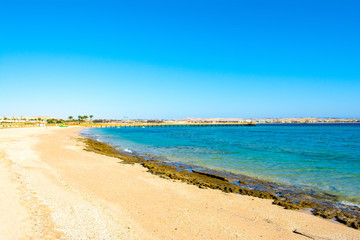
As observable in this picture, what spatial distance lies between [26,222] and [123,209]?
105 inches

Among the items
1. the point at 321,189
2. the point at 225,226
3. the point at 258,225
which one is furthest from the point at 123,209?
the point at 321,189

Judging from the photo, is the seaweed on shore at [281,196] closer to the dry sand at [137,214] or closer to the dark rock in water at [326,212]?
the dark rock in water at [326,212]

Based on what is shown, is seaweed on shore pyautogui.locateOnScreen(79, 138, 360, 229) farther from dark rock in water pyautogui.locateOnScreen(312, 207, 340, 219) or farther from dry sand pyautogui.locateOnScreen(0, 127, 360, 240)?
dry sand pyautogui.locateOnScreen(0, 127, 360, 240)

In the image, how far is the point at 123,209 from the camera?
297 inches

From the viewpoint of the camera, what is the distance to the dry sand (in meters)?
5.87

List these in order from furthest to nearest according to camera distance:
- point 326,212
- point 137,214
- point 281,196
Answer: point 281,196 < point 326,212 < point 137,214

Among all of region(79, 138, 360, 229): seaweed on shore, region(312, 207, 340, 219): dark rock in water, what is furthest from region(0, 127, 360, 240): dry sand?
region(79, 138, 360, 229): seaweed on shore

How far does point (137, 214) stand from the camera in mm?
7176

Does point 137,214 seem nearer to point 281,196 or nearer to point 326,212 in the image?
point 281,196

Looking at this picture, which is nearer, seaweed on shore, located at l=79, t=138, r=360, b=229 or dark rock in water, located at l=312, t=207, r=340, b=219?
dark rock in water, located at l=312, t=207, r=340, b=219

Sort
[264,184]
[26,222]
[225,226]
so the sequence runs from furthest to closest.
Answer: [264,184], [225,226], [26,222]

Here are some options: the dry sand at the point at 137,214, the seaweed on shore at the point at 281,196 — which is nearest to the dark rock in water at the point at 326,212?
the seaweed on shore at the point at 281,196

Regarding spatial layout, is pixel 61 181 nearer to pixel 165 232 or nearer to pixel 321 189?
pixel 165 232

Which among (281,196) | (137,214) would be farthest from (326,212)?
(137,214)
